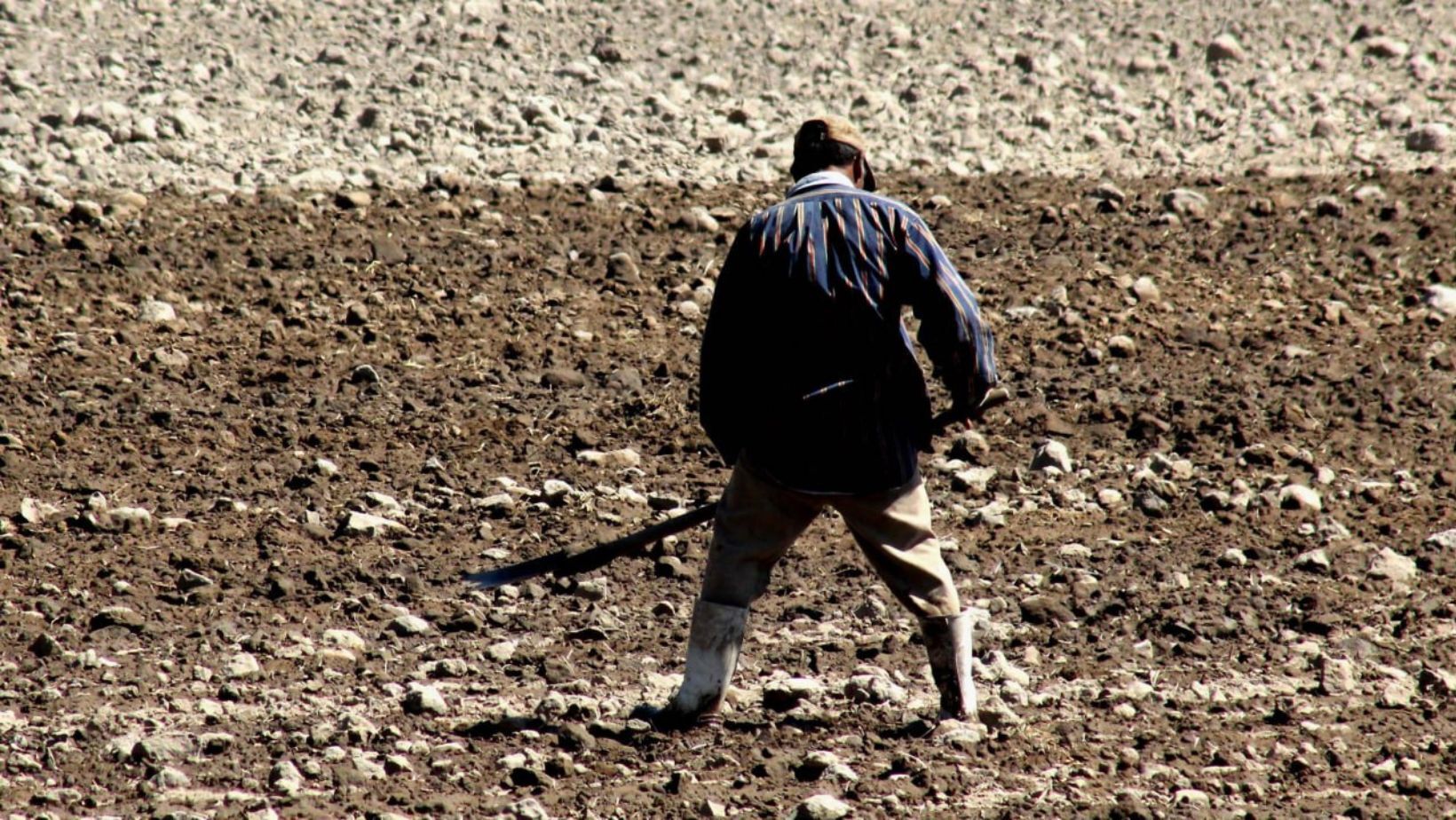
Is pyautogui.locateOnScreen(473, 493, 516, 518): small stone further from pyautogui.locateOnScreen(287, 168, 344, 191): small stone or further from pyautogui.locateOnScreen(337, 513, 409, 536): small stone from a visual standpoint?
pyautogui.locateOnScreen(287, 168, 344, 191): small stone

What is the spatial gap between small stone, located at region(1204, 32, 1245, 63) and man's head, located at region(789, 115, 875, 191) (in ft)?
27.9

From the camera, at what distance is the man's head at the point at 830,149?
4750 millimetres

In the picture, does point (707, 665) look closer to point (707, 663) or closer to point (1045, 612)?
point (707, 663)

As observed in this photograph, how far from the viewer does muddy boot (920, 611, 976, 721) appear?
4.81 metres

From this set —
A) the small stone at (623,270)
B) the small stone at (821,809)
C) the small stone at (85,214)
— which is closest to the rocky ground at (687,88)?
the small stone at (85,214)

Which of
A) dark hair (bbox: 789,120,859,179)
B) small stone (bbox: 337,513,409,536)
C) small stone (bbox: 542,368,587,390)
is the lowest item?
small stone (bbox: 337,513,409,536)

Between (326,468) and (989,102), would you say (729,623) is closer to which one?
(326,468)

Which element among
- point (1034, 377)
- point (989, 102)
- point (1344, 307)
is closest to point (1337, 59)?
point (989, 102)

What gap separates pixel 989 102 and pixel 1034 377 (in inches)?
165

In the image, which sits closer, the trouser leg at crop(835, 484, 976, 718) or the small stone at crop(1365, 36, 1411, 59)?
the trouser leg at crop(835, 484, 976, 718)

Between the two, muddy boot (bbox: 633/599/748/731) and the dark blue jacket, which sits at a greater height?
the dark blue jacket

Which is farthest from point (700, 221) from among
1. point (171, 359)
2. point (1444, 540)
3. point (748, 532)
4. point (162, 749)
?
point (162, 749)

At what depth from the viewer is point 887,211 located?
463 centimetres

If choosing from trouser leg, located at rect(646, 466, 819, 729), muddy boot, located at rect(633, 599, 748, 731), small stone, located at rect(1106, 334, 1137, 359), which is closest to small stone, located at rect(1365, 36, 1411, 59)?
small stone, located at rect(1106, 334, 1137, 359)
